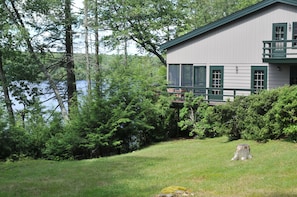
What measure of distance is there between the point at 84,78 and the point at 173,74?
5.91 metres

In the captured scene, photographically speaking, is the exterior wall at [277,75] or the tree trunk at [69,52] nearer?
the exterior wall at [277,75]

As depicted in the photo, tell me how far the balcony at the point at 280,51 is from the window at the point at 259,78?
2.56 ft

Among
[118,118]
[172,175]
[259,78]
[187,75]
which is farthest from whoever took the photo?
[187,75]

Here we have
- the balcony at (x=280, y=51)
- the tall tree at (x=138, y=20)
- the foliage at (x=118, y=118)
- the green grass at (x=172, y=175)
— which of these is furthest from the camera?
the tall tree at (x=138, y=20)

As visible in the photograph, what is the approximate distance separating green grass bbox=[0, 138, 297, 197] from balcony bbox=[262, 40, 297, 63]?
712 centimetres

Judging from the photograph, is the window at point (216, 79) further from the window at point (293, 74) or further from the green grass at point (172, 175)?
the green grass at point (172, 175)

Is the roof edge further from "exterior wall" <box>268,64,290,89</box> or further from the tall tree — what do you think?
the tall tree

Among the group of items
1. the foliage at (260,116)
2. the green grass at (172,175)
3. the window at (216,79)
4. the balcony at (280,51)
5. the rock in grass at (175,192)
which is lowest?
the green grass at (172,175)

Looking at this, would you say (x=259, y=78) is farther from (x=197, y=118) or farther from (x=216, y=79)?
(x=197, y=118)

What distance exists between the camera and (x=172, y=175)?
Result: 1085cm

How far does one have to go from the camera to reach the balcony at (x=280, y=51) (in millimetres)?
20297

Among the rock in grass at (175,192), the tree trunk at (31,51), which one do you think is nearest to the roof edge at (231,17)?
the tree trunk at (31,51)

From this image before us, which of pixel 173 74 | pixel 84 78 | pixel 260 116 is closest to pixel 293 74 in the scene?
pixel 173 74

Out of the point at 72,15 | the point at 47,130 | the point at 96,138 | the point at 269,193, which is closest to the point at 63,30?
the point at 72,15
